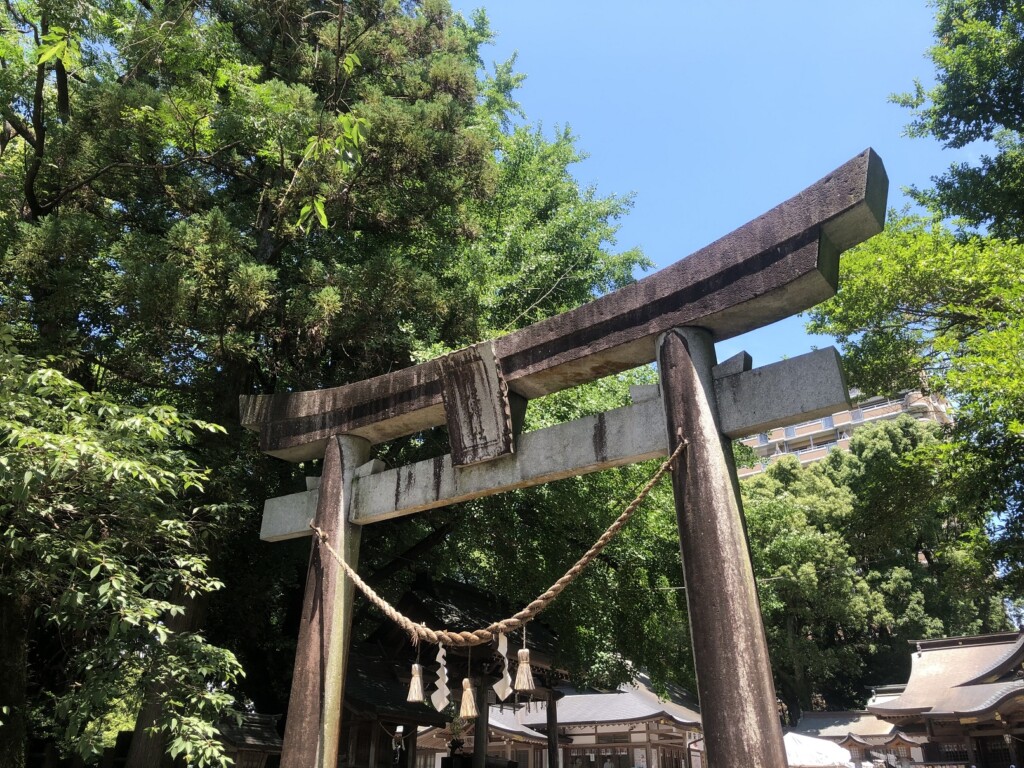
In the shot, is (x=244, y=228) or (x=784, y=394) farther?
(x=244, y=228)

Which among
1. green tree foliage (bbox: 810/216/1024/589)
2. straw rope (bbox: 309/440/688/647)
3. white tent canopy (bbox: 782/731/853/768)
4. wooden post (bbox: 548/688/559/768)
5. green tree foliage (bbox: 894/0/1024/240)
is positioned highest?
green tree foliage (bbox: 894/0/1024/240)

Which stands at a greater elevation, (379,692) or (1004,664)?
(1004,664)

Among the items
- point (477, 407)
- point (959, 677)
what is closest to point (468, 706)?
point (477, 407)

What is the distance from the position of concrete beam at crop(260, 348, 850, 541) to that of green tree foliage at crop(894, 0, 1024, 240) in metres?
9.96

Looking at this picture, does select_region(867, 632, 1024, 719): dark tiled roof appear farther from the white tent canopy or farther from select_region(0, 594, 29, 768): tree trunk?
select_region(0, 594, 29, 768): tree trunk

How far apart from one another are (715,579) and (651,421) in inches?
42.6

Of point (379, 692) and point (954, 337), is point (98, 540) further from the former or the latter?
point (954, 337)

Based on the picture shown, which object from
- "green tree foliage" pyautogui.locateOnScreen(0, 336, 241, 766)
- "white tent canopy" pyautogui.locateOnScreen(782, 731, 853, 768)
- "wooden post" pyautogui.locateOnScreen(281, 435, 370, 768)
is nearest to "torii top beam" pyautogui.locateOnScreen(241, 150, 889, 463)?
"wooden post" pyautogui.locateOnScreen(281, 435, 370, 768)

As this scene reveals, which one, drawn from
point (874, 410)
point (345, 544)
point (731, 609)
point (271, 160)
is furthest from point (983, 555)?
point (874, 410)

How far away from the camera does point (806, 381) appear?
366 cm

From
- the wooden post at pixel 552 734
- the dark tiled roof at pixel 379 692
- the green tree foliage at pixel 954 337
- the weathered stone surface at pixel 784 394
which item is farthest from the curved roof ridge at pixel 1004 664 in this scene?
the weathered stone surface at pixel 784 394

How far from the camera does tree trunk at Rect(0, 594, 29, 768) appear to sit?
608 cm

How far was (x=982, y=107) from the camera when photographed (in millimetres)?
11352

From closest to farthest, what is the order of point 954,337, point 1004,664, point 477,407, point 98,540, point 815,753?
point 477,407, point 98,540, point 954,337, point 815,753, point 1004,664
